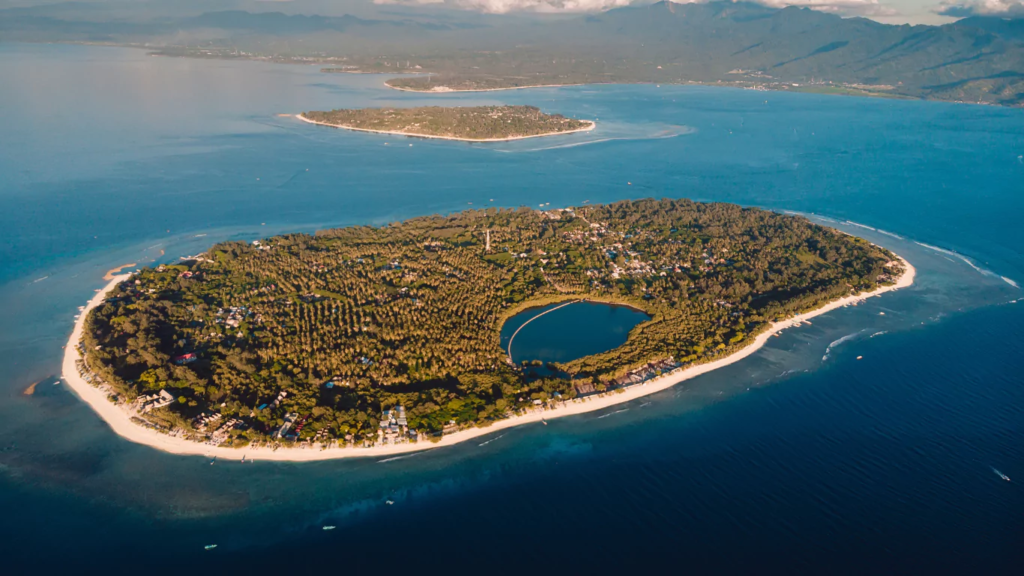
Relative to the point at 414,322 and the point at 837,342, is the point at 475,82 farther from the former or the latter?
the point at 837,342

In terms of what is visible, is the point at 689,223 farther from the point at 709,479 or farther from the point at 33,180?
the point at 33,180

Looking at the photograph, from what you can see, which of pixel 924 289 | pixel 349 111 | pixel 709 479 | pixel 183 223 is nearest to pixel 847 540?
pixel 709 479

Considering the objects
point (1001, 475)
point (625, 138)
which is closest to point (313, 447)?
point (1001, 475)

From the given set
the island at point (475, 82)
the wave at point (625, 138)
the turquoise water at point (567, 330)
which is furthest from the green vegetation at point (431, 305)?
the island at point (475, 82)

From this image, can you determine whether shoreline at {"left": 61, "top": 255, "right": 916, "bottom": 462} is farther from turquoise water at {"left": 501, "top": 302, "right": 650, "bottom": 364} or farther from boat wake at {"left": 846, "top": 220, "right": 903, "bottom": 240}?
boat wake at {"left": 846, "top": 220, "right": 903, "bottom": 240}

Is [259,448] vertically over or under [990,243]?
under

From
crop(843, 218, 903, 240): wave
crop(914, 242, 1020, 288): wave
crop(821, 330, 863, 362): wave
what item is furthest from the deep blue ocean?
crop(843, 218, 903, 240): wave

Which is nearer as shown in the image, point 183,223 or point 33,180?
point 183,223
